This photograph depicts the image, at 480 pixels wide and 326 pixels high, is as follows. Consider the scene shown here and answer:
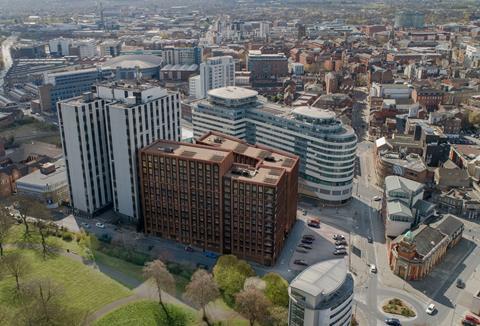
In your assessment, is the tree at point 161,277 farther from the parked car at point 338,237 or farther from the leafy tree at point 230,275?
the parked car at point 338,237

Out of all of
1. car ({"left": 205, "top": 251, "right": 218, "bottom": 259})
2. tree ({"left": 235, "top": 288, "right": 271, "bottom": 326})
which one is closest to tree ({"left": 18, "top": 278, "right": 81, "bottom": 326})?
tree ({"left": 235, "top": 288, "right": 271, "bottom": 326})

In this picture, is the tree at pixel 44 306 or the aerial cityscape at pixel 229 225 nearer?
the tree at pixel 44 306

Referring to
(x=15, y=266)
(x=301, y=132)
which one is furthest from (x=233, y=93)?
(x=15, y=266)

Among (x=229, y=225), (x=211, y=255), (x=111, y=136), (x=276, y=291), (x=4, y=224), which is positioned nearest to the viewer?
(x=276, y=291)

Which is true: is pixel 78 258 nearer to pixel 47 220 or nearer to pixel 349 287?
pixel 47 220

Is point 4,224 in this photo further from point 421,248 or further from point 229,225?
point 421,248

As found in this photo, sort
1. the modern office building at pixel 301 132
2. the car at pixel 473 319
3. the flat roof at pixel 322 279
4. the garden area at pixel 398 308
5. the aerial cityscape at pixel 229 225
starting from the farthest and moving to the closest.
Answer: the modern office building at pixel 301 132, the garden area at pixel 398 308, the aerial cityscape at pixel 229 225, the car at pixel 473 319, the flat roof at pixel 322 279

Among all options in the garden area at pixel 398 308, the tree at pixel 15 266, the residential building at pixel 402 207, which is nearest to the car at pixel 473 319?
the garden area at pixel 398 308
